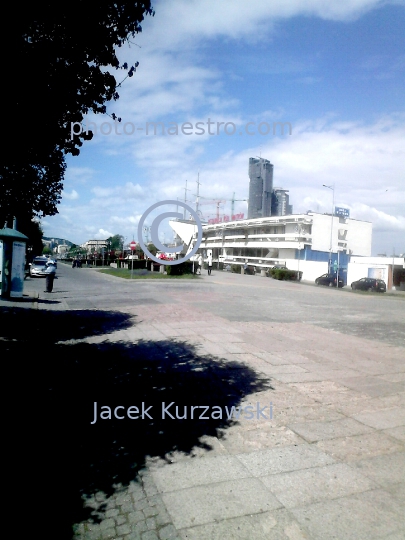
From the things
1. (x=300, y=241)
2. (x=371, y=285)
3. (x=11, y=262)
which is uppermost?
(x=300, y=241)

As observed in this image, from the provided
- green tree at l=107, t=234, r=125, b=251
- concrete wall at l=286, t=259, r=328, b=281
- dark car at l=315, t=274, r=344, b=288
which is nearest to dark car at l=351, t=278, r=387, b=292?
dark car at l=315, t=274, r=344, b=288

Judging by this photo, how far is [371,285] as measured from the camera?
113 feet

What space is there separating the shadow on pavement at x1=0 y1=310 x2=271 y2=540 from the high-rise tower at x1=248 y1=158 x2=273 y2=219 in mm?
90495

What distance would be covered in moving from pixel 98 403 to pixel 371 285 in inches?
1338

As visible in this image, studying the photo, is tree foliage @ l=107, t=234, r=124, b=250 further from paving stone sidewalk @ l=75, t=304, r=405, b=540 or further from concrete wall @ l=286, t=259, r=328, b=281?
paving stone sidewalk @ l=75, t=304, r=405, b=540

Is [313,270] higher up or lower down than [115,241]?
lower down

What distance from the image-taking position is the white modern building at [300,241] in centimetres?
5756

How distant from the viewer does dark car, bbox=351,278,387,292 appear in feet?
112

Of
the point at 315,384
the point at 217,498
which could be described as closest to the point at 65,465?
the point at 217,498

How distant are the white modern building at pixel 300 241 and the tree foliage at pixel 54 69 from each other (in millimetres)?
45432

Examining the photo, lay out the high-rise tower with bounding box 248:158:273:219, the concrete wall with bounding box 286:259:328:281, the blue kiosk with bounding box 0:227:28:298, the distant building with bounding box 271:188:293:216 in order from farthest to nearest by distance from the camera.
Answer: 1. the distant building with bounding box 271:188:293:216
2. the high-rise tower with bounding box 248:158:273:219
3. the concrete wall with bounding box 286:259:328:281
4. the blue kiosk with bounding box 0:227:28:298

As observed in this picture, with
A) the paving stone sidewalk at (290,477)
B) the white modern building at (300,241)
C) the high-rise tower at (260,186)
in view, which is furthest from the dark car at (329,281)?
the high-rise tower at (260,186)

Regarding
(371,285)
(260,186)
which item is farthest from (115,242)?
(371,285)

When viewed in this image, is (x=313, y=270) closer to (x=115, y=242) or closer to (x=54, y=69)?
(x=54, y=69)
